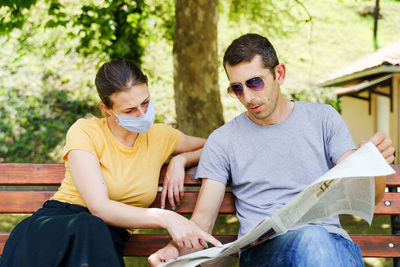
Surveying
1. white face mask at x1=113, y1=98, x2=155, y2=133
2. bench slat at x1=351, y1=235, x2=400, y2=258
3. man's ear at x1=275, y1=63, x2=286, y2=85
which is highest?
man's ear at x1=275, y1=63, x2=286, y2=85

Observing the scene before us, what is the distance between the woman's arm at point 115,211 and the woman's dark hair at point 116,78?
37cm

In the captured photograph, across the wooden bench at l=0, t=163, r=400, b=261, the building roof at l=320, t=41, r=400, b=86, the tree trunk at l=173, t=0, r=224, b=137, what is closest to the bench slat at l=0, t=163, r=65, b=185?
the wooden bench at l=0, t=163, r=400, b=261

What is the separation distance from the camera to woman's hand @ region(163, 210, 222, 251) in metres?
2.35

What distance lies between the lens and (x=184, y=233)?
2348 millimetres

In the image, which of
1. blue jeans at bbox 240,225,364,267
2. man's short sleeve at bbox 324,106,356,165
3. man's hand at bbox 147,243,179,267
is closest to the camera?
blue jeans at bbox 240,225,364,267

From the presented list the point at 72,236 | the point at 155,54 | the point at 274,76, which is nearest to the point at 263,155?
the point at 274,76

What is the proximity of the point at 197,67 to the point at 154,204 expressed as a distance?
4048mm

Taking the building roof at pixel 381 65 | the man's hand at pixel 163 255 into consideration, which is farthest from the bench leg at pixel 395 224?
the building roof at pixel 381 65

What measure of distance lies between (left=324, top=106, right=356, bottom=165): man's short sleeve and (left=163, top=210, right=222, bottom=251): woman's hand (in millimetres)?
851

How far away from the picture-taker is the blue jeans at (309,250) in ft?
7.03

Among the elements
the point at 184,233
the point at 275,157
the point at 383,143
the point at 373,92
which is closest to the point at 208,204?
the point at 184,233

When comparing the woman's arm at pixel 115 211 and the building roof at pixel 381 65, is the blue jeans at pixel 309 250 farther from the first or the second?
the building roof at pixel 381 65

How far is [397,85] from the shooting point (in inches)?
513

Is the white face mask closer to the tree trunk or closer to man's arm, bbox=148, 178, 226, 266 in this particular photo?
man's arm, bbox=148, 178, 226, 266
